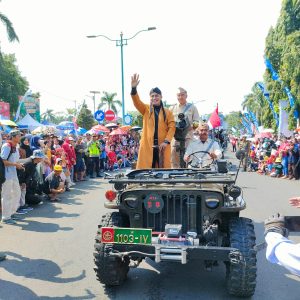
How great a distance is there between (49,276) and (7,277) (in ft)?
1.74

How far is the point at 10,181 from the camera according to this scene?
8336 mm

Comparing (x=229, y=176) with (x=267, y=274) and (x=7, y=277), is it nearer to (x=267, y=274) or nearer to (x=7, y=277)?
(x=267, y=274)

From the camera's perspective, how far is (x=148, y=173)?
17.7 feet

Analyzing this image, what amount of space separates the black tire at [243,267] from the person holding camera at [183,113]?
3.25 metres

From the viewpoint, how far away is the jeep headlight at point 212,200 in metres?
4.43

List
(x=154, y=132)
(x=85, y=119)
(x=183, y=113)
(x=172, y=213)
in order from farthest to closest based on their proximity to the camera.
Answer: (x=85, y=119)
(x=183, y=113)
(x=154, y=132)
(x=172, y=213)

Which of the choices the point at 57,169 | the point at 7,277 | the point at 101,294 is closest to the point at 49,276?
the point at 7,277

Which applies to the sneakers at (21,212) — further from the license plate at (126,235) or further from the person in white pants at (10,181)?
the license plate at (126,235)

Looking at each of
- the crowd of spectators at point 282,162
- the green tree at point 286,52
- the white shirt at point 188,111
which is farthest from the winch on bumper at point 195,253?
the green tree at point 286,52

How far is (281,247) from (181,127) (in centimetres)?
516

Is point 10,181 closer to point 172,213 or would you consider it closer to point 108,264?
point 108,264

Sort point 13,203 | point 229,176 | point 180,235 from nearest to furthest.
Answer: point 180,235 < point 229,176 < point 13,203

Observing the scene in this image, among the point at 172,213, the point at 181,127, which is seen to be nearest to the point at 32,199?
the point at 181,127

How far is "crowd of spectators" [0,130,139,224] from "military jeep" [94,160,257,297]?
11.9 feet
